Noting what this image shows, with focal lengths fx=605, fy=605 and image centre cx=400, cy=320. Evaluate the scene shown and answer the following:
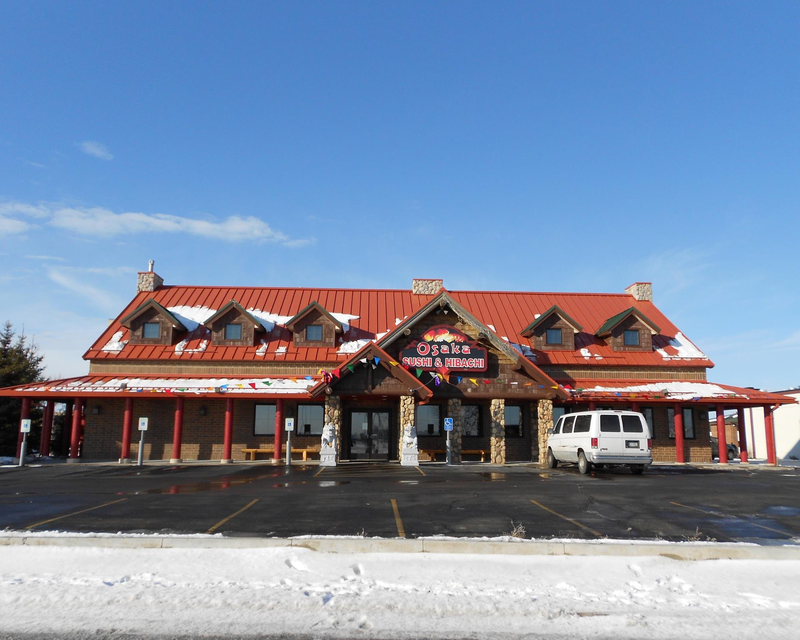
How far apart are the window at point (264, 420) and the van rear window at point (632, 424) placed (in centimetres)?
1540

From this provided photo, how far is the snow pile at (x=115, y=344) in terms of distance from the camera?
2841cm

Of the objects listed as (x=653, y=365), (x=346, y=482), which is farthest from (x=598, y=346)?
(x=346, y=482)

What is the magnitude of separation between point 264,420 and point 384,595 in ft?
72.3

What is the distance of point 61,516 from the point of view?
1075 cm

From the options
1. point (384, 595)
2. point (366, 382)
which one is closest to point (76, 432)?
point (366, 382)

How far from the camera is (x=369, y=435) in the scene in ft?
90.3

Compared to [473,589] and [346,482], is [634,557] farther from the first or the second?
[346,482]

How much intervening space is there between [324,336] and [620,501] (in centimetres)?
1860

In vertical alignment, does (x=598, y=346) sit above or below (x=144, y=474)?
above

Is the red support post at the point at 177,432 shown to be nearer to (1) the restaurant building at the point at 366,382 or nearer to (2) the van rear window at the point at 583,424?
(1) the restaurant building at the point at 366,382

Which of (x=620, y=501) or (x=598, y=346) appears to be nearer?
(x=620, y=501)

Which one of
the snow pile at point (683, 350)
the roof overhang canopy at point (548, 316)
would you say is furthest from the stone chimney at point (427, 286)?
the snow pile at point (683, 350)

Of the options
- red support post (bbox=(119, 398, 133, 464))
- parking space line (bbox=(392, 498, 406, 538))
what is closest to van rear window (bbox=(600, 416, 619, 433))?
parking space line (bbox=(392, 498, 406, 538))

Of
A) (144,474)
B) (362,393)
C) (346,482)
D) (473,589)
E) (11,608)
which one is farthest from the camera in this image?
(362,393)
